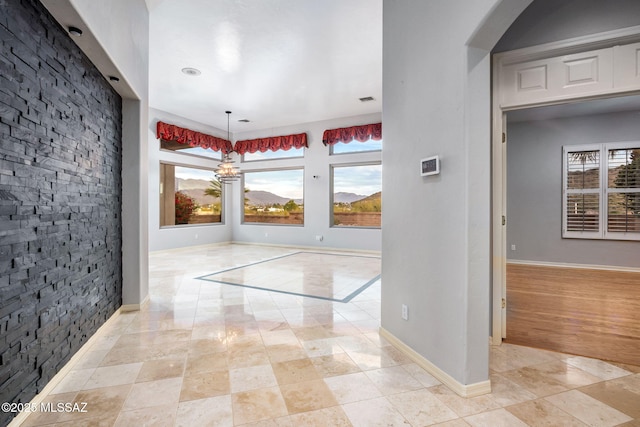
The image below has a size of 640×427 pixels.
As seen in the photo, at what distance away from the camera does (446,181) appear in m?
1.92

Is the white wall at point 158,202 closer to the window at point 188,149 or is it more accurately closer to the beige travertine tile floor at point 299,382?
the window at point 188,149

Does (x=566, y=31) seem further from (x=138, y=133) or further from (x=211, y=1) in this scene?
(x=138, y=133)

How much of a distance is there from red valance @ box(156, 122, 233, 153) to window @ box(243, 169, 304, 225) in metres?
1.05

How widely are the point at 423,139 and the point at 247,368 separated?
2.06m

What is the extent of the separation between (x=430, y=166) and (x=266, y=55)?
362 cm

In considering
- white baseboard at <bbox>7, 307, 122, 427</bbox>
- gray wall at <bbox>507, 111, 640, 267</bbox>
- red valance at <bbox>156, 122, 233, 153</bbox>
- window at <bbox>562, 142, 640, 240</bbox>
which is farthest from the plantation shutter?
red valance at <bbox>156, 122, 233, 153</bbox>

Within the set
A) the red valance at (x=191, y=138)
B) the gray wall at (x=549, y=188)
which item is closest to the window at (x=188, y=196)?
the red valance at (x=191, y=138)

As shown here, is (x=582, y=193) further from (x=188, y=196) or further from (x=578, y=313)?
(x=188, y=196)

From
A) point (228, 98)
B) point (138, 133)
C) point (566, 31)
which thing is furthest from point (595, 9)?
point (228, 98)

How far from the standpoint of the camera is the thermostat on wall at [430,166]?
1.96 m

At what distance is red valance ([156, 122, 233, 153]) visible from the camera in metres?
7.09

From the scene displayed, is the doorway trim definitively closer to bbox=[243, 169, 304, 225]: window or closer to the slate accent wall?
the slate accent wall

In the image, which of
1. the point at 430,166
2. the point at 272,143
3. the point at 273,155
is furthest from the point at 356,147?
the point at 430,166

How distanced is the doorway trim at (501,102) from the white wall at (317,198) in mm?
4789
